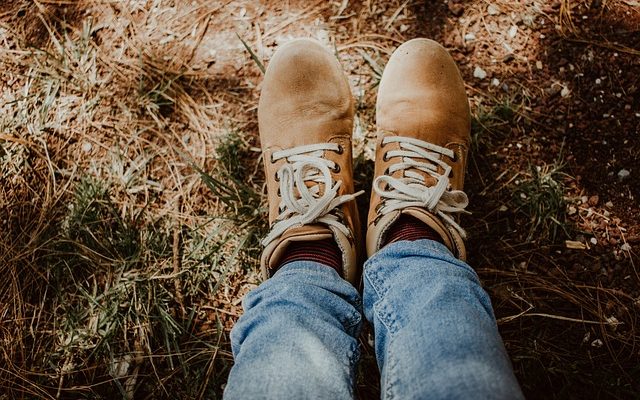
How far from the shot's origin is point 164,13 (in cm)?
162

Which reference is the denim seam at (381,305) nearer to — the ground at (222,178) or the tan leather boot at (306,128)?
the tan leather boot at (306,128)

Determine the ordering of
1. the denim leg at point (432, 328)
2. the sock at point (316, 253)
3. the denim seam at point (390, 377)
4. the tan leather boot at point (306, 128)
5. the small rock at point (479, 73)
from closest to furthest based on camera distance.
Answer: the denim leg at point (432, 328) → the denim seam at point (390, 377) → the sock at point (316, 253) → the tan leather boot at point (306, 128) → the small rock at point (479, 73)

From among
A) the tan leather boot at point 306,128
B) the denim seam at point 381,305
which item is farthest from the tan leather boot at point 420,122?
the denim seam at point 381,305

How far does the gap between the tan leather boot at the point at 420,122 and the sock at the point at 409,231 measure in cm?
6

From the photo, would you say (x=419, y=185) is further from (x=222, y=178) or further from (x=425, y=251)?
(x=222, y=178)

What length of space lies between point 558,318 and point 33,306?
5.22 feet

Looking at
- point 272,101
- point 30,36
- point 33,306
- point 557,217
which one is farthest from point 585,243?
point 30,36

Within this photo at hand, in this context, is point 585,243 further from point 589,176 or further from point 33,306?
point 33,306

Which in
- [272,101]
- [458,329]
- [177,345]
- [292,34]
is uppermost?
[292,34]

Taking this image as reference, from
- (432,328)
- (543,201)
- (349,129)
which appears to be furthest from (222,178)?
(543,201)

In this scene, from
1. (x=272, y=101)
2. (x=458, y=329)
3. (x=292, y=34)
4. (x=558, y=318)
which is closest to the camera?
(x=458, y=329)

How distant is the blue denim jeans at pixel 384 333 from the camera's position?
844 millimetres

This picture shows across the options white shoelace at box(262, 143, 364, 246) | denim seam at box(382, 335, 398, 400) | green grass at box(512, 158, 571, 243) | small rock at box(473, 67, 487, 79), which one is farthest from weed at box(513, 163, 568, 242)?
denim seam at box(382, 335, 398, 400)

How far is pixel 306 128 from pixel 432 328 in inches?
30.4
